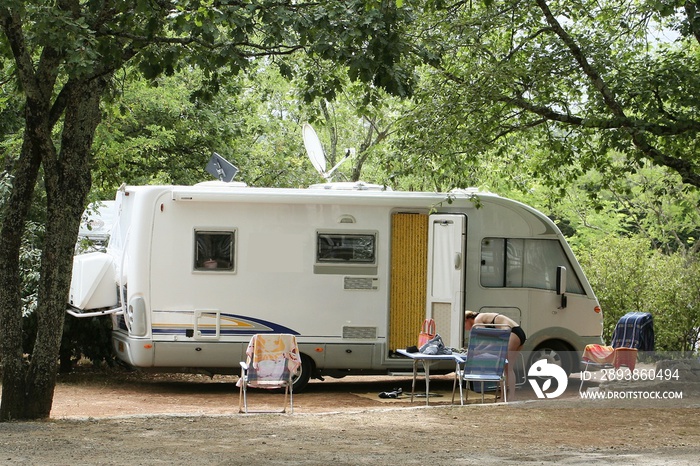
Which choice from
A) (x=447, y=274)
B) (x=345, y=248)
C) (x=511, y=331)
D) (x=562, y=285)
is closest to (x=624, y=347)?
(x=562, y=285)

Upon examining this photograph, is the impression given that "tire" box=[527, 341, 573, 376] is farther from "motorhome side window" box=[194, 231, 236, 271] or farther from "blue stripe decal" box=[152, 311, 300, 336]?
"motorhome side window" box=[194, 231, 236, 271]

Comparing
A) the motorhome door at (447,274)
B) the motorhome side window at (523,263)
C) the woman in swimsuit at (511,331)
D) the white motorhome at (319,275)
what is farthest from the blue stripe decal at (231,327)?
the motorhome side window at (523,263)

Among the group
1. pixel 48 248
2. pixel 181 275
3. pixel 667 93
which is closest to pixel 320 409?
pixel 181 275

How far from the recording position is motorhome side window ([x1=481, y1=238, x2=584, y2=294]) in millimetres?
13250

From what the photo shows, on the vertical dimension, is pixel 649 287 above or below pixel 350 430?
above

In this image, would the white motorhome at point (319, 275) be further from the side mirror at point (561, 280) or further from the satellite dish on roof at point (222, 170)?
the satellite dish on roof at point (222, 170)

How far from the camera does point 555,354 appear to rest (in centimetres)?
1338

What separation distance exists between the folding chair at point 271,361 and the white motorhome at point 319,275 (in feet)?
5.46

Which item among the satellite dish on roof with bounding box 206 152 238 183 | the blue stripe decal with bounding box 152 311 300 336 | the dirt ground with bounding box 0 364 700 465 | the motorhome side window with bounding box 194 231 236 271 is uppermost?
the satellite dish on roof with bounding box 206 152 238 183

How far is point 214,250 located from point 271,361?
2.25m

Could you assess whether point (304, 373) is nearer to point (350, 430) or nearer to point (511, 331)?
point (511, 331)

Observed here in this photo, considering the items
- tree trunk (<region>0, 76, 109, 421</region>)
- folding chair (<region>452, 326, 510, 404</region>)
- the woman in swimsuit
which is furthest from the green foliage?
tree trunk (<region>0, 76, 109, 421</region>)

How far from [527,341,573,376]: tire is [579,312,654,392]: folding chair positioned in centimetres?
23

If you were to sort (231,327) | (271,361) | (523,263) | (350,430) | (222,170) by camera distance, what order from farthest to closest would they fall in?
(222,170) → (523,263) → (231,327) → (271,361) → (350,430)
